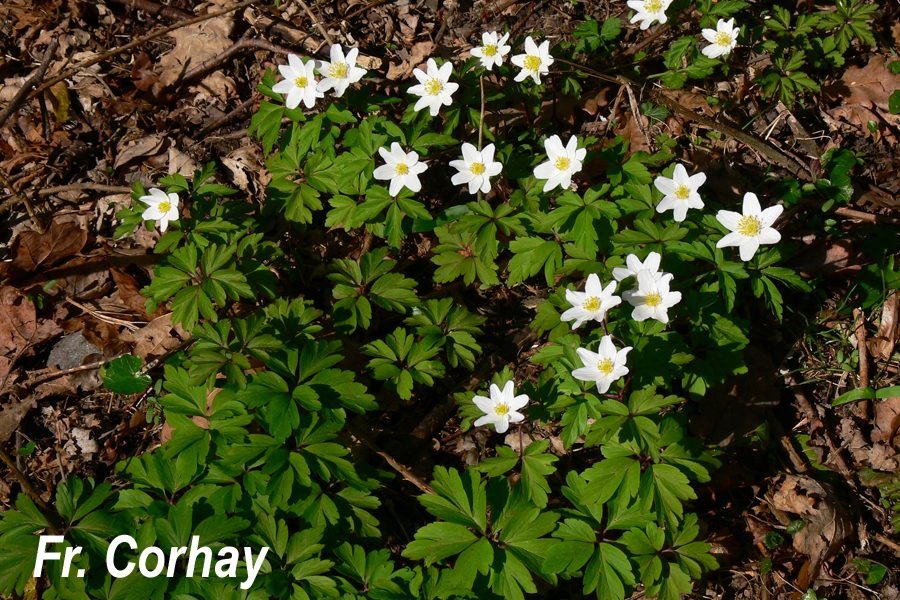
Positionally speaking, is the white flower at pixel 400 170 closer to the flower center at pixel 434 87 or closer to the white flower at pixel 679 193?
the flower center at pixel 434 87

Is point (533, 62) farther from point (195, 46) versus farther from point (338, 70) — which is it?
point (195, 46)

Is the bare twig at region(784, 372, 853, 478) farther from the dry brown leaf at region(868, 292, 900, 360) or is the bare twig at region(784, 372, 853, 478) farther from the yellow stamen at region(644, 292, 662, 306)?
the yellow stamen at region(644, 292, 662, 306)

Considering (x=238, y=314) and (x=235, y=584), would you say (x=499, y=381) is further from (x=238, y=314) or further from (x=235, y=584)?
(x=238, y=314)

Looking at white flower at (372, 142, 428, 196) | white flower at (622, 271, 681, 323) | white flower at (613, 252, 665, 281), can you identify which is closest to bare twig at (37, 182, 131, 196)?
white flower at (372, 142, 428, 196)

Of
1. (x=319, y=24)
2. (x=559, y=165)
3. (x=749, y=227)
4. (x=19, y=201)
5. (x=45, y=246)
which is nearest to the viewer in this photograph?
(x=749, y=227)

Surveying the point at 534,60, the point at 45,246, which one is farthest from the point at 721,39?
the point at 45,246
